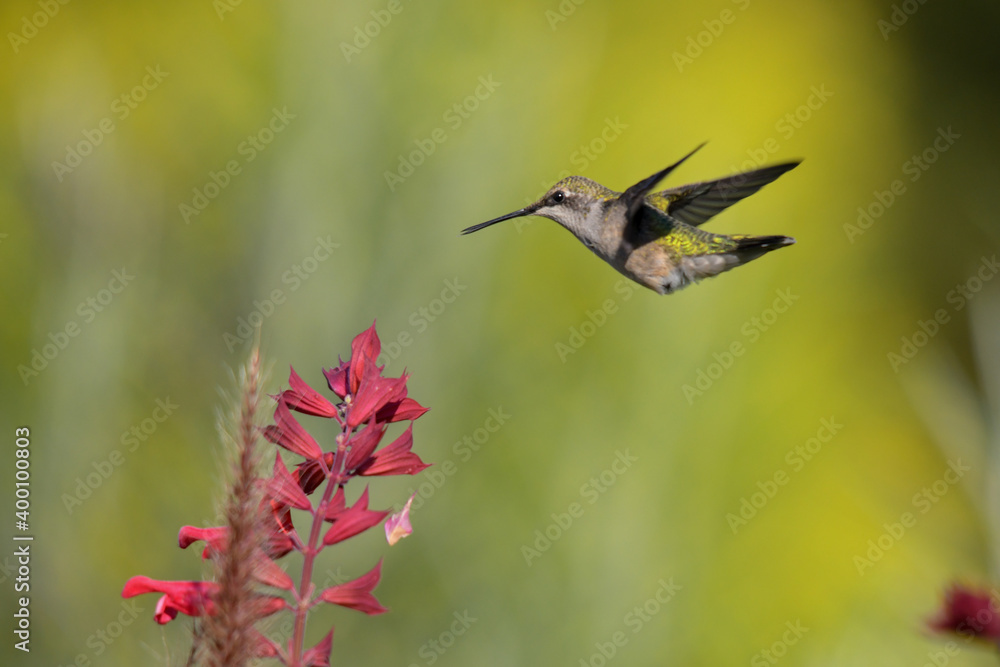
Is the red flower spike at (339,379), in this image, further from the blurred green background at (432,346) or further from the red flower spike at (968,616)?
the blurred green background at (432,346)

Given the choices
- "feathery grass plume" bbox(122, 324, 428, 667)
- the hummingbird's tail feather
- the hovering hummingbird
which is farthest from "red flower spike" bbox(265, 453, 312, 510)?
the hummingbird's tail feather

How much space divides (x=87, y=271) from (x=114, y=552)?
71cm

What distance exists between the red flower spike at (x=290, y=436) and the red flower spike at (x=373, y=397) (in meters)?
0.03

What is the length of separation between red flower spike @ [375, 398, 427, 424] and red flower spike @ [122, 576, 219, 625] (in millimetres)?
162

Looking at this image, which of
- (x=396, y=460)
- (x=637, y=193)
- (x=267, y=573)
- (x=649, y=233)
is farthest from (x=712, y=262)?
(x=267, y=573)

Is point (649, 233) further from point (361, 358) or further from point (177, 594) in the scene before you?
point (177, 594)

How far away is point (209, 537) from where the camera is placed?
53 centimetres

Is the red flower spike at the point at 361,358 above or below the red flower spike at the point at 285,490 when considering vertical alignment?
above

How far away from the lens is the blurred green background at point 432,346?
6.98ft

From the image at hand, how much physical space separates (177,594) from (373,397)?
0.55 feet

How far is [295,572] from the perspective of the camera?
197 cm

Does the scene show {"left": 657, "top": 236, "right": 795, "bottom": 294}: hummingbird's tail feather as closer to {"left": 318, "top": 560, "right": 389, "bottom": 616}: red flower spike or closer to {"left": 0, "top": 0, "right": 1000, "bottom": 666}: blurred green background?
{"left": 0, "top": 0, "right": 1000, "bottom": 666}: blurred green background

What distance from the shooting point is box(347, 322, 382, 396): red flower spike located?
2.07 feet

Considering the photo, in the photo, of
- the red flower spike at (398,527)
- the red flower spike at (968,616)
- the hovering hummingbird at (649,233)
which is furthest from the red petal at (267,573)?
the hovering hummingbird at (649,233)
